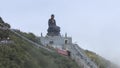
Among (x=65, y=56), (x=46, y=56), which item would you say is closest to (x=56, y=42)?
(x=65, y=56)

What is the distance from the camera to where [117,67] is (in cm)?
13825

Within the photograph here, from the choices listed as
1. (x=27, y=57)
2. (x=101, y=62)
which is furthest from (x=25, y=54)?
(x=101, y=62)

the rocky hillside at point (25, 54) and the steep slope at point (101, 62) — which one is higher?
the steep slope at point (101, 62)

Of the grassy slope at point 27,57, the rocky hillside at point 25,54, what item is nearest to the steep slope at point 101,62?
the rocky hillside at point 25,54

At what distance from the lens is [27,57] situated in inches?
3204

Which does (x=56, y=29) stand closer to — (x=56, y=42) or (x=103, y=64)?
(x=56, y=42)

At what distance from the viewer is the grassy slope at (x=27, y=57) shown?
76.4 m

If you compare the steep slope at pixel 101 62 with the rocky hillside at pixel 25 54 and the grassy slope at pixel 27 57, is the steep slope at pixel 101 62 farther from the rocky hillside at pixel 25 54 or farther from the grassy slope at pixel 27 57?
the grassy slope at pixel 27 57

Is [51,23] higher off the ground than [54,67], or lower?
higher

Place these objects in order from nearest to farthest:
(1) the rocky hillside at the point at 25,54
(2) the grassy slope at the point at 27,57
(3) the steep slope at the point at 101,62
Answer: (2) the grassy slope at the point at 27,57 < (1) the rocky hillside at the point at 25,54 < (3) the steep slope at the point at 101,62

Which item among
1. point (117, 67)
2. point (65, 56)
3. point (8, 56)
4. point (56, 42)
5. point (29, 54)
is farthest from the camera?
point (117, 67)

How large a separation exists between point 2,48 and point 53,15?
4092 cm

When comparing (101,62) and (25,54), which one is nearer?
(25,54)

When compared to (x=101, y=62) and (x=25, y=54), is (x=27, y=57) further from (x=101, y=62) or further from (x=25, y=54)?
(x=101, y=62)
